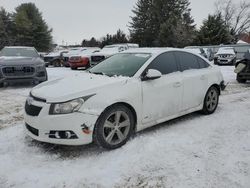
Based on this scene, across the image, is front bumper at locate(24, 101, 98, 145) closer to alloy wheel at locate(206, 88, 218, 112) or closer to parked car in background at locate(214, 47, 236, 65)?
alloy wheel at locate(206, 88, 218, 112)

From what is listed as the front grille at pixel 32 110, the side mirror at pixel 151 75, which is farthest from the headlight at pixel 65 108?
the side mirror at pixel 151 75

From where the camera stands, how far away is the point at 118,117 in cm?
417

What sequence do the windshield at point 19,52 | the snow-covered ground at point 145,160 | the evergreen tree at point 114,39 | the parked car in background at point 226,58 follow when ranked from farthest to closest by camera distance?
the evergreen tree at point 114,39 → the parked car in background at point 226,58 → the windshield at point 19,52 → the snow-covered ground at point 145,160

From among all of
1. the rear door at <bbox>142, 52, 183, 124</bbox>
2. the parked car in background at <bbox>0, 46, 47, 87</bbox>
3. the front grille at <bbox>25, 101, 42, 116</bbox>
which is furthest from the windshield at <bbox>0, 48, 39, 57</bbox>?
the rear door at <bbox>142, 52, 183, 124</bbox>

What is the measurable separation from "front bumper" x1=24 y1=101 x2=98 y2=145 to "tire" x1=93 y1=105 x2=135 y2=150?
126 mm

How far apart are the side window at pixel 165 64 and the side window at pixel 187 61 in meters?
0.22

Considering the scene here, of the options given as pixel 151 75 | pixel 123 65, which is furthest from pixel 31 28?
pixel 151 75

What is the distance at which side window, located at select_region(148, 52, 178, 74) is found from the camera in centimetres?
496

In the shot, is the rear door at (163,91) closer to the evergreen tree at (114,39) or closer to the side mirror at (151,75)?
the side mirror at (151,75)

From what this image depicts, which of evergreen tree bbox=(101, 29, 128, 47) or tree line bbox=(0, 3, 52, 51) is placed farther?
tree line bbox=(0, 3, 52, 51)

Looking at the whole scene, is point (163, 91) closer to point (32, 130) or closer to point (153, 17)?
point (32, 130)

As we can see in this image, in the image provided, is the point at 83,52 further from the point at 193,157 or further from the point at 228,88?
the point at 193,157

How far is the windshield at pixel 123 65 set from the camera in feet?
15.7

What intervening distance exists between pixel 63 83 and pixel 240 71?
28.4 feet
